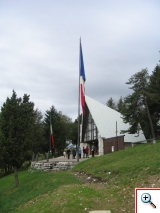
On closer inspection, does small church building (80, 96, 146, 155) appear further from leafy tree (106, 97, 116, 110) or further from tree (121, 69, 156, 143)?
leafy tree (106, 97, 116, 110)

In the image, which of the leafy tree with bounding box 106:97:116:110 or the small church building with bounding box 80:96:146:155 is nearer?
the small church building with bounding box 80:96:146:155

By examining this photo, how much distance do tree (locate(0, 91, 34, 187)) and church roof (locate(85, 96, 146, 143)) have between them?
21485 mm

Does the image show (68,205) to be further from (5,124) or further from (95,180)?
(5,124)

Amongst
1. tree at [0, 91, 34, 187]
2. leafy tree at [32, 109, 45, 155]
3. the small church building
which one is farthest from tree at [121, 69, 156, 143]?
leafy tree at [32, 109, 45, 155]

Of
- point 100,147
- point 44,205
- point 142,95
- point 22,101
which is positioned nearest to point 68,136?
point 100,147

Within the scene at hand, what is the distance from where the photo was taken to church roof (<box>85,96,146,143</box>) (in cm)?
4072

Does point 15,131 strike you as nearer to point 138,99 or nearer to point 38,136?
point 138,99

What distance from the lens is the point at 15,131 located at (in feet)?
62.6

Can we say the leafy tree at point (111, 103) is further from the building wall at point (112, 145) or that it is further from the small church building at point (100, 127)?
the building wall at point (112, 145)

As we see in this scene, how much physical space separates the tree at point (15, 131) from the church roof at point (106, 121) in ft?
70.5

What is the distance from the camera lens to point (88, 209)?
8391 mm

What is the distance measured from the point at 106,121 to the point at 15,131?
25.6 meters

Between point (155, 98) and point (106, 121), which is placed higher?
point (155, 98)

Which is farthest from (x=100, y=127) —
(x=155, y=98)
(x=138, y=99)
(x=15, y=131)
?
(x=15, y=131)
